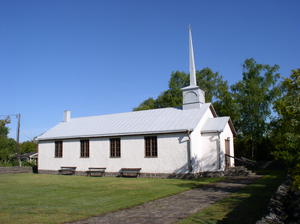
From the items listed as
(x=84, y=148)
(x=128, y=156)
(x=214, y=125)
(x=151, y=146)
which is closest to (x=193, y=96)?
(x=214, y=125)

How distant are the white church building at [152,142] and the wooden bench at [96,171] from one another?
0.33 metres

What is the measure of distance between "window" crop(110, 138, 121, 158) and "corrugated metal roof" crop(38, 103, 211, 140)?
55 cm

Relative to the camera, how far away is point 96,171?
74.3 feet

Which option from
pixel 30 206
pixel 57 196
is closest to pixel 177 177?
pixel 57 196

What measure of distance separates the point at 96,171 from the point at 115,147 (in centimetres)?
251

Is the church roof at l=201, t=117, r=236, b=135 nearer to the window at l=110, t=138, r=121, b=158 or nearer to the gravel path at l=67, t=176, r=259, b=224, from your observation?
the window at l=110, t=138, r=121, b=158

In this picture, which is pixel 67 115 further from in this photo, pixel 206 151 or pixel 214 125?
pixel 214 125

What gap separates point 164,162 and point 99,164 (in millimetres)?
6023

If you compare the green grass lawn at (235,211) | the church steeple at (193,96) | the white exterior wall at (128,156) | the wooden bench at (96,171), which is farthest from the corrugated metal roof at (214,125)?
the green grass lawn at (235,211)

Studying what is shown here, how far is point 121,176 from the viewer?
70.8 feet

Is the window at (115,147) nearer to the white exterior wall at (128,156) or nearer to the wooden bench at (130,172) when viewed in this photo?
the white exterior wall at (128,156)

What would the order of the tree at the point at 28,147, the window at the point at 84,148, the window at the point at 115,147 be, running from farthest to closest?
the tree at the point at 28,147 → the window at the point at 84,148 → the window at the point at 115,147

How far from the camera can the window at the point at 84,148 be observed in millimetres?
23978

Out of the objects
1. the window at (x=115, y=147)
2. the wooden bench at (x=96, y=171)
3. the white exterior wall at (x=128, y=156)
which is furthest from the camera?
the wooden bench at (x=96, y=171)
